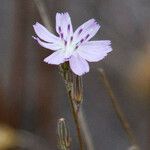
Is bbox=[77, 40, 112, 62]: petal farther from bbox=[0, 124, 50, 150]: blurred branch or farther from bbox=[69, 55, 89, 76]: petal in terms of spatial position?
bbox=[0, 124, 50, 150]: blurred branch

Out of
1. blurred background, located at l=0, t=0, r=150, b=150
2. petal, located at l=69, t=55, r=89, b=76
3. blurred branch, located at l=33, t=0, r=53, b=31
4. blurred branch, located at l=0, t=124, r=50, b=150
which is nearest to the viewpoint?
petal, located at l=69, t=55, r=89, b=76

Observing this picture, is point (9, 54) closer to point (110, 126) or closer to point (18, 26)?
point (18, 26)

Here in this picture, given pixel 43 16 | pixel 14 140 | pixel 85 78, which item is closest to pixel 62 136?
pixel 43 16

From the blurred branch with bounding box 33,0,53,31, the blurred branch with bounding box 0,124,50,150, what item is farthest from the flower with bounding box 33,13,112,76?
the blurred branch with bounding box 0,124,50,150

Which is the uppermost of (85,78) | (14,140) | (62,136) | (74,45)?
(85,78)

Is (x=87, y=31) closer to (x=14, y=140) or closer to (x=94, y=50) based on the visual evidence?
(x=94, y=50)

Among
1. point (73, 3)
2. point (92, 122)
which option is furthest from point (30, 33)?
point (92, 122)
